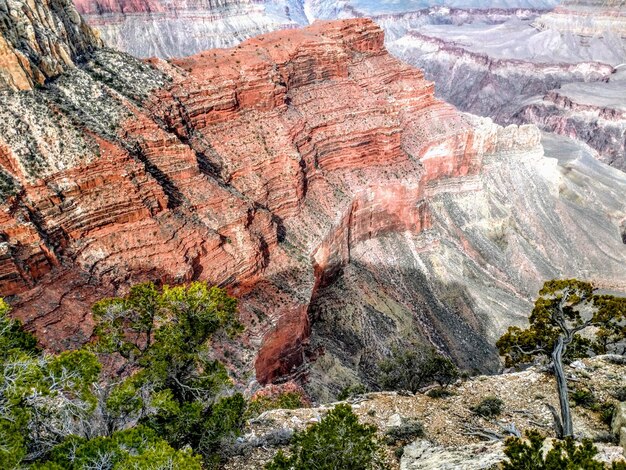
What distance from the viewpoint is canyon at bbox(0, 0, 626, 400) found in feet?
98.2

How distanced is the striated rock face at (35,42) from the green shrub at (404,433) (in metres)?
30.2

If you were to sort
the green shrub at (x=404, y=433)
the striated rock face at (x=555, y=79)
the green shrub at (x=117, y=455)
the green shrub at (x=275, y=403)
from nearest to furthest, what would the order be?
the green shrub at (x=117, y=455)
the green shrub at (x=404, y=433)
the green shrub at (x=275, y=403)
the striated rock face at (x=555, y=79)

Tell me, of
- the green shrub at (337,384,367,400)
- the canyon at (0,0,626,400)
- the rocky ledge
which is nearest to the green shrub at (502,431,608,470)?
the rocky ledge

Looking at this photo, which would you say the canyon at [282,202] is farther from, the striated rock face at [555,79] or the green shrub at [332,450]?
the striated rock face at [555,79]

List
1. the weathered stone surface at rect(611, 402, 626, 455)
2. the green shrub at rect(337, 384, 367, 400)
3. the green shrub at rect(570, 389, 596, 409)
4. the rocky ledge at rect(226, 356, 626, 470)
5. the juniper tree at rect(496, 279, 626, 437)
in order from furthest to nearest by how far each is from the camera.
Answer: the green shrub at rect(337, 384, 367, 400)
the green shrub at rect(570, 389, 596, 409)
the juniper tree at rect(496, 279, 626, 437)
the weathered stone surface at rect(611, 402, 626, 455)
the rocky ledge at rect(226, 356, 626, 470)

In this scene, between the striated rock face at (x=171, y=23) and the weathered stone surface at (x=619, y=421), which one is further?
the striated rock face at (x=171, y=23)

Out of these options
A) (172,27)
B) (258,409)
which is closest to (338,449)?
(258,409)

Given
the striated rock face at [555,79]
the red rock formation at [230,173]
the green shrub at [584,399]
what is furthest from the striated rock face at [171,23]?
the green shrub at [584,399]

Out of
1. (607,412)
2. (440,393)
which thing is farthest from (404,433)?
(607,412)

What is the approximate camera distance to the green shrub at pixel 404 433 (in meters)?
20.5

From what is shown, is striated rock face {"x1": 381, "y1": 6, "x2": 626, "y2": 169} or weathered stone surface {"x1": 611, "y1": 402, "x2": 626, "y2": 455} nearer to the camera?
weathered stone surface {"x1": 611, "y1": 402, "x2": 626, "y2": 455}

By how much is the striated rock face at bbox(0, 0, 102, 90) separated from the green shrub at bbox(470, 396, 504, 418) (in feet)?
107

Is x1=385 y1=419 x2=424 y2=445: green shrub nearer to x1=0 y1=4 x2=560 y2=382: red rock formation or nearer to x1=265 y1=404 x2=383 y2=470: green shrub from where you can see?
x1=265 y1=404 x2=383 y2=470: green shrub

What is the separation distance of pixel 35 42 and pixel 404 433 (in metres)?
33.3
